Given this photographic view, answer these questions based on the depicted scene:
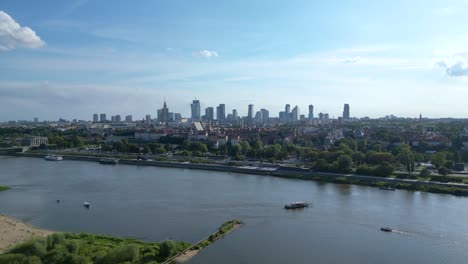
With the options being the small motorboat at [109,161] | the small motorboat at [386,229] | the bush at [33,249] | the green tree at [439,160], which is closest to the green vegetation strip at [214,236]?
the bush at [33,249]

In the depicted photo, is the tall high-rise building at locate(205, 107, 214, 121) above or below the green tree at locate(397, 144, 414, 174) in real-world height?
above

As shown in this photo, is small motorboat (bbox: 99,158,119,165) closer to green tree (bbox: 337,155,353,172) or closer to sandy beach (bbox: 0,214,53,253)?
green tree (bbox: 337,155,353,172)

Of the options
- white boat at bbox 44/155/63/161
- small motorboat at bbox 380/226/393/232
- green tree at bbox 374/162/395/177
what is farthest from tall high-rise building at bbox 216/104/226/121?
small motorboat at bbox 380/226/393/232

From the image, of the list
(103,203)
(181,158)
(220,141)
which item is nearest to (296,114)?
(220,141)

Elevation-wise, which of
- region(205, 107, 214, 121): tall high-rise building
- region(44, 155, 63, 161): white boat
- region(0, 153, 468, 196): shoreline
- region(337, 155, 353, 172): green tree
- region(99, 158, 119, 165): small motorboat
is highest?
region(205, 107, 214, 121): tall high-rise building

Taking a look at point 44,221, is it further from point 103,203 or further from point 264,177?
point 264,177

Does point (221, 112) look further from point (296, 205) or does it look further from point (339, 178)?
point (296, 205)
